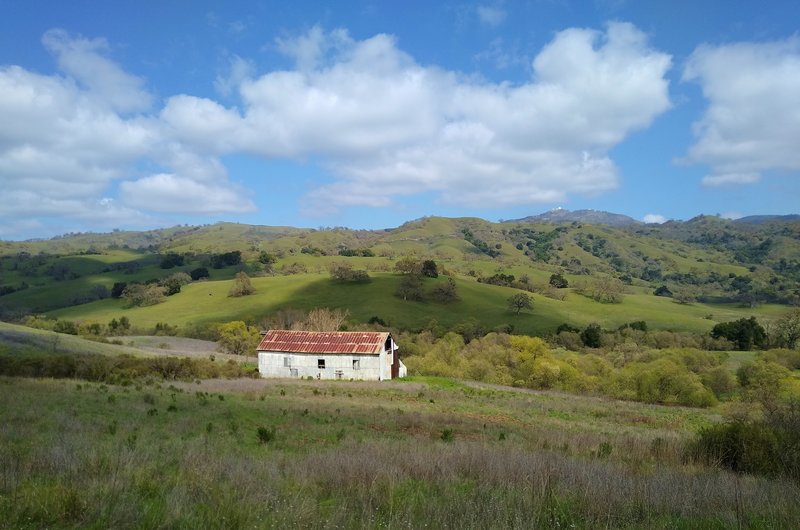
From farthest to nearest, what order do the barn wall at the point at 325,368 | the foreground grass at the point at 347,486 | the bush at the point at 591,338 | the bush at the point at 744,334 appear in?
1. the bush at the point at 591,338
2. the bush at the point at 744,334
3. the barn wall at the point at 325,368
4. the foreground grass at the point at 347,486

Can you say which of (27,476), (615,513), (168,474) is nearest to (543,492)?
(615,513)

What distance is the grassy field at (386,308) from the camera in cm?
9325

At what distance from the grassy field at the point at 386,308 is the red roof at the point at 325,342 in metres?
35.4

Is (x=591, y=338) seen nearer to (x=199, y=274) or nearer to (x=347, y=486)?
(x=347, y=486)

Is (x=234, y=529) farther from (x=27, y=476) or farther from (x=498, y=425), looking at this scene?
(x=498, y=425)

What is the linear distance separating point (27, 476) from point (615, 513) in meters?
7.36

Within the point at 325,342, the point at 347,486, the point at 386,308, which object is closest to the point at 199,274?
the point at 386,308

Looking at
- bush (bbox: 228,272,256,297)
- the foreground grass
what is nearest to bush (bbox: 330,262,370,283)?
bush (bbox: 228,272,256,297)

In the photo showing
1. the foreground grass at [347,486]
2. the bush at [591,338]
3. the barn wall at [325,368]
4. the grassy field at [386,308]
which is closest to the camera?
the foreground grass at [347,486]

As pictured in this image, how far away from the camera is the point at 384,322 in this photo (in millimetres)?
89125

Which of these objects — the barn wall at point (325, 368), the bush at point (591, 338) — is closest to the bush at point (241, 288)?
the barn wall at point (325, 368)

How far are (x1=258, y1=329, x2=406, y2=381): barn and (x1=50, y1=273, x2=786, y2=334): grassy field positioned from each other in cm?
3587

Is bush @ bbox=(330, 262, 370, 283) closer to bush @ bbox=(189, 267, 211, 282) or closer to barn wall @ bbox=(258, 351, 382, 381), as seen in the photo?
bush @ bbox=(189, 267, 211, 282)

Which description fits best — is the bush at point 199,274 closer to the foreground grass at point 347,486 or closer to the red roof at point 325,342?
the red roof at point 325,342
